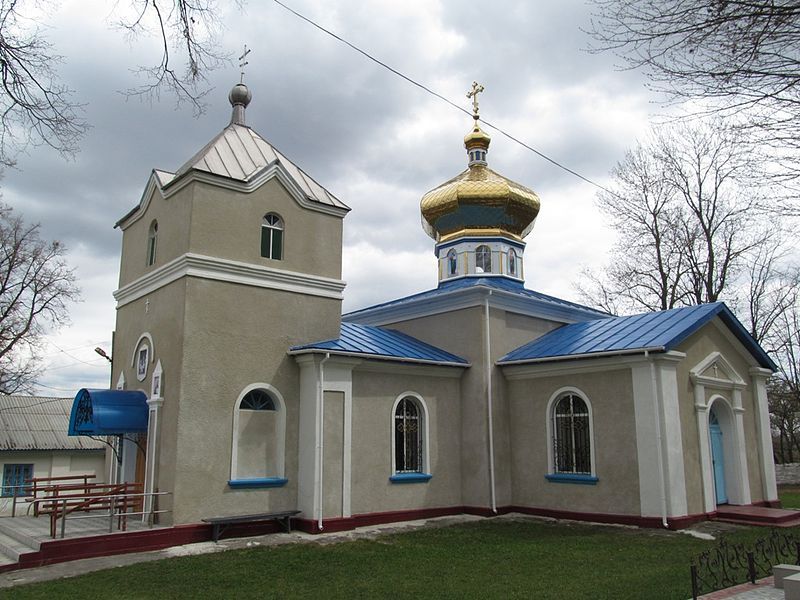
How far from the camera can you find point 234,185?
39.5 ft

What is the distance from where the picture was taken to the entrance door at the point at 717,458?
13.4m

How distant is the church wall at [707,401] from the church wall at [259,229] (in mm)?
6794

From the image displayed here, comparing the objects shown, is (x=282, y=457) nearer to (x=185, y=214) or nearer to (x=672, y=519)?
(x=185, y=214)

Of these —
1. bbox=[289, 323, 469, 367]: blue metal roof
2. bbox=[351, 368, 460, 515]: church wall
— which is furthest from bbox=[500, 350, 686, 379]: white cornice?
bbox=[351, 368, 460, 515]: church wall

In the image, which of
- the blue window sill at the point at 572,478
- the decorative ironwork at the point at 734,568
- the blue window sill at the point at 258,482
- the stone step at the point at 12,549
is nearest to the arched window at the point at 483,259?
the blue window sill at the point at 572,478

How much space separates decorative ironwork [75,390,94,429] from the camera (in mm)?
11094

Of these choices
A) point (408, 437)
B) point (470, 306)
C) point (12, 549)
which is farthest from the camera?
point (470, 306)

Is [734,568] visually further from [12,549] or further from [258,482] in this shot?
[12,549]

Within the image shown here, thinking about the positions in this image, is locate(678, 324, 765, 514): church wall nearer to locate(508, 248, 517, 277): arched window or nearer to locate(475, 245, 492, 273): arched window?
locate(508, 248, 517, 277): arched window

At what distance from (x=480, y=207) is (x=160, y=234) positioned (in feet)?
27.4

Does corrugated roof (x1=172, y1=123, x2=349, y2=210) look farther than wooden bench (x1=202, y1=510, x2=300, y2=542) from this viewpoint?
Yes

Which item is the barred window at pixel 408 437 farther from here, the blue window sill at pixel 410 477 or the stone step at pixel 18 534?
the stone step at pixel 18 534

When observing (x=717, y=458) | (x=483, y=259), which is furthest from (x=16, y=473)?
(x=717, y=458)

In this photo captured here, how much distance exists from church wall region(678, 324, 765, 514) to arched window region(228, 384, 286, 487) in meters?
7.14
